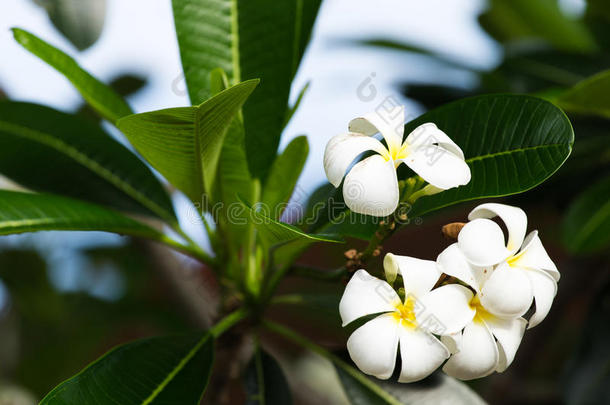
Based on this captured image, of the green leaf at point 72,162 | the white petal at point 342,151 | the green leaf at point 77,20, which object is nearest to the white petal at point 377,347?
the white petal at point 342,151

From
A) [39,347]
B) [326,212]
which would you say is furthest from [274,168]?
[39,347]

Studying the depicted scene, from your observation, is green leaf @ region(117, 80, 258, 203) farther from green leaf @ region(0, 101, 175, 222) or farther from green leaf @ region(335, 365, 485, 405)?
green leaf @ region(335, 365, 485, 405)

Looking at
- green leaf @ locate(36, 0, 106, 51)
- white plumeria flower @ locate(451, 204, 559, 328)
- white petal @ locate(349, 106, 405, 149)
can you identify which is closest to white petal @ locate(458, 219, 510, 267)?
white plumeria flower @ locate(451, 204, 559, 328)

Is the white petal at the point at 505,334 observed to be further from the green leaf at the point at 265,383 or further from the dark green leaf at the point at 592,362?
the dark green leaf at the point at 592,362

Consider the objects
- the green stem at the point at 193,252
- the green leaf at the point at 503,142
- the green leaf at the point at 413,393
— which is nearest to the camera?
the green leaf at the point at 503,142

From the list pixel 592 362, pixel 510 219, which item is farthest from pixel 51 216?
pixel 592 362
